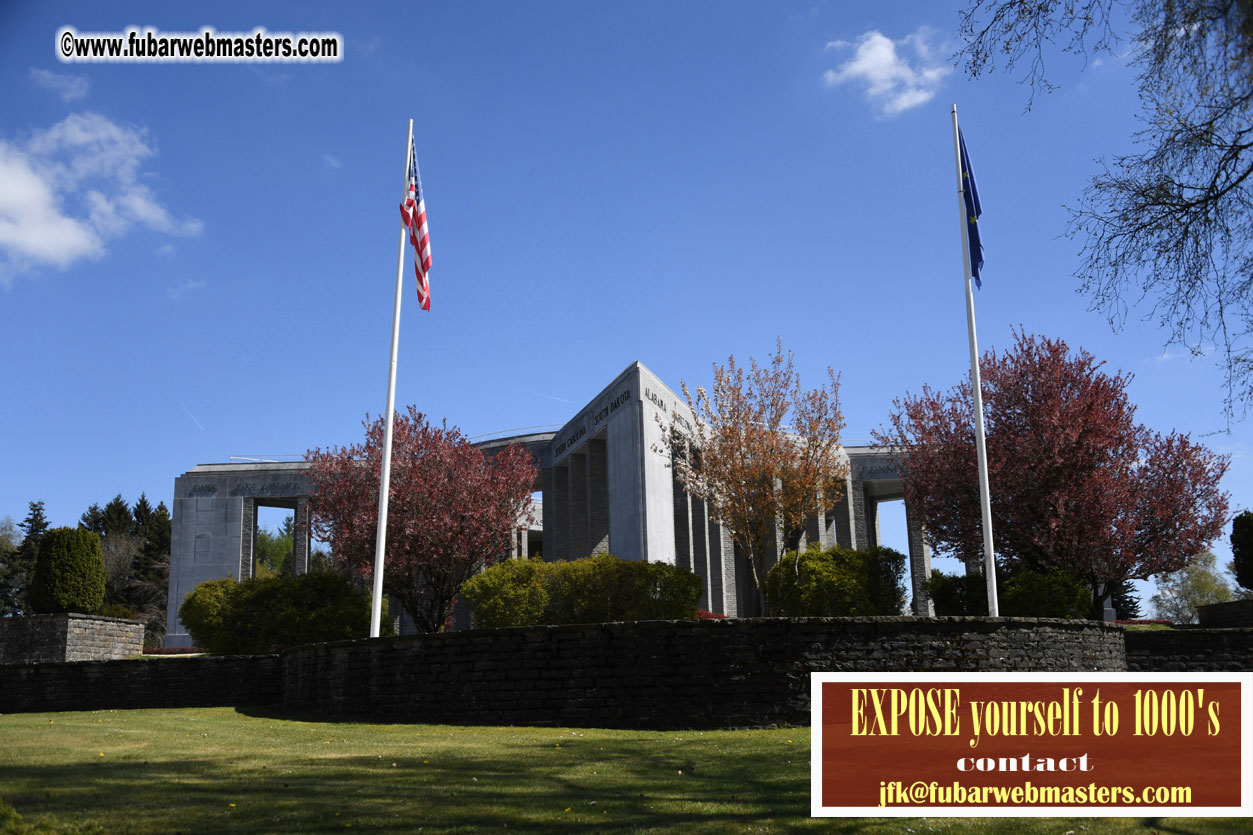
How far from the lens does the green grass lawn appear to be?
6.03 m

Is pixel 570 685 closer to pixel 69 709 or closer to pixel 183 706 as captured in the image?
pixel 183 706

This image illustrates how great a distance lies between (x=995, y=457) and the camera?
22.6m

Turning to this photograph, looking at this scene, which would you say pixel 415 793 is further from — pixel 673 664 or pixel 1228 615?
pixel 1228 615

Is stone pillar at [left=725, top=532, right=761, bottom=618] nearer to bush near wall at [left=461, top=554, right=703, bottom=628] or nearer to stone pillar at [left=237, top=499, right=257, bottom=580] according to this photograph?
bush near wall at [left=461, top=554, right=703, bottom=628]

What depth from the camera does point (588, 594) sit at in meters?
19.8

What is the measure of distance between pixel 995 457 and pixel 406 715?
15.2 m

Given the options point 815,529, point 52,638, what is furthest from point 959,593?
point 52,638

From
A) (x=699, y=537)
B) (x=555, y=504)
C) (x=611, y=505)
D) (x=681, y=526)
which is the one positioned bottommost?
(x=699, y=537)

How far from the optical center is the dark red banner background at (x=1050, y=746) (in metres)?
7.03

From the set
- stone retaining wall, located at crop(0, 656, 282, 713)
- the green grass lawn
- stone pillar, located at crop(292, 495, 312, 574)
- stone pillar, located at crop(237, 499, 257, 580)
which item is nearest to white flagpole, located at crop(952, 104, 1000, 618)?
the green grass lawn

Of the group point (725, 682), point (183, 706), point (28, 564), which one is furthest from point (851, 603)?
point (28, 564)

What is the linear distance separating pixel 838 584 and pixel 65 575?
21.1m

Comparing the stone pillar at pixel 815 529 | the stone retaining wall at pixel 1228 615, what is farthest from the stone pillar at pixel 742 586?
the stone retaining wall at pixel 1228 615

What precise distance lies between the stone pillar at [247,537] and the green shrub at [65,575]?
46.8 ft
